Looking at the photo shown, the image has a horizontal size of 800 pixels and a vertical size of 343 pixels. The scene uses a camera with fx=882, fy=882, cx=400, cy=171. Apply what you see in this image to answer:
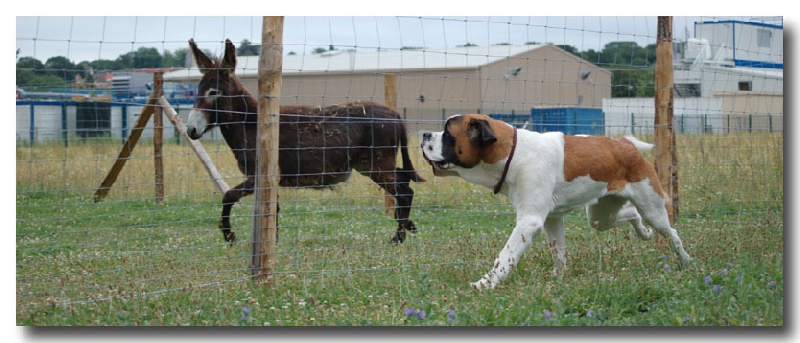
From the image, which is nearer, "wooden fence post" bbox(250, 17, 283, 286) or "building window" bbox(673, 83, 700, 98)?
"wooden fence post" bbox(250, 17, 283, 286)

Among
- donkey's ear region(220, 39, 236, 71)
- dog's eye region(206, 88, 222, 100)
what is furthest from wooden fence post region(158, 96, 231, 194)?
donkey's ear region(220, 39, 236, 71)

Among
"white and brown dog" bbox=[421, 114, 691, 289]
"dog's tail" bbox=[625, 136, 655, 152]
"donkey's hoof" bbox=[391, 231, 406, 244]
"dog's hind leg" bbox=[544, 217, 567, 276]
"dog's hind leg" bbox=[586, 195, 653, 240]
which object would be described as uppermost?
"dog's tail" bbox=[625, 136, 655, 152]

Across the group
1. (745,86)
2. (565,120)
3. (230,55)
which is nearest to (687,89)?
(745,86)

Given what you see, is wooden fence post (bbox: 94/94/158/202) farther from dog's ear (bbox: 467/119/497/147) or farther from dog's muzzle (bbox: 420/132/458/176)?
dog's ear (bbox: 467/119/497/147)

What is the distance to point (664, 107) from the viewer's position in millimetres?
8438

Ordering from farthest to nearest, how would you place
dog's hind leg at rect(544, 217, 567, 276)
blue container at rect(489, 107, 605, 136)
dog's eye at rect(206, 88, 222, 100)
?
blue container at rect(489, 107, 605, 136), dog's eye at rect(206, 88, 222, 100), dog's hind leg at rect(544, 217, 567, 276)

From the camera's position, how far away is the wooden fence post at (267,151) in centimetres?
644

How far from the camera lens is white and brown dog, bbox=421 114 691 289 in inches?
260

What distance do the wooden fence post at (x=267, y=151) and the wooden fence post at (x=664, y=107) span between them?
146 inches

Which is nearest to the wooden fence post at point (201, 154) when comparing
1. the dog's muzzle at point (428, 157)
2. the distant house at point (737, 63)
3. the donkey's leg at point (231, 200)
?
the donkey's leg at point (231, 200)

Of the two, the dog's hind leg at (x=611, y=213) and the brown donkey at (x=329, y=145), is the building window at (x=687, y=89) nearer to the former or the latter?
the brown donkey at (x=329, y=145)

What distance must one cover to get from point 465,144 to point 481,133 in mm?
149

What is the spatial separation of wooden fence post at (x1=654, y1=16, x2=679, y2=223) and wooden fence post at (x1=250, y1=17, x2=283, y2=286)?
3.72 metres

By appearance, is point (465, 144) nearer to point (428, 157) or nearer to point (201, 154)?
point (428, 157)
